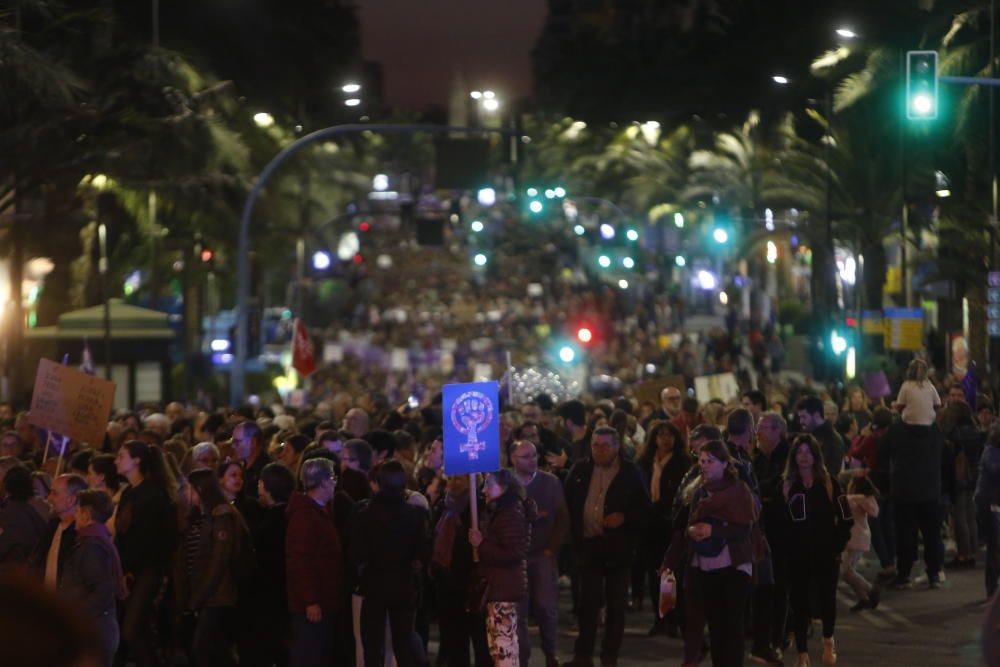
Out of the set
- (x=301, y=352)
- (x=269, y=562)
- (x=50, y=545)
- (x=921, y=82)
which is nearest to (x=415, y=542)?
(x=269, y=562)

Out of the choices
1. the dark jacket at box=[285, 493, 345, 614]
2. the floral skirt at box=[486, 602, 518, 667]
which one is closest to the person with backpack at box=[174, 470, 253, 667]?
the dark jacket at box=[285, 493, 345, 614]

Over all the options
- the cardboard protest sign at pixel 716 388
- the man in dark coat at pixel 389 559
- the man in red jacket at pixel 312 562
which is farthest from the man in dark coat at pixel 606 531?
the cardboard protest sign at pixel 716 388

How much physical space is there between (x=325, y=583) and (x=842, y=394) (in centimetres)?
2186

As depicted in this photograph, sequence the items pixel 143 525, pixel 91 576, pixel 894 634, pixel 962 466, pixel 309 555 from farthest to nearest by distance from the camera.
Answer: pixel 962 466
pixel 894 634
pixel 143 525
pixel 309 555
pixel 91 576

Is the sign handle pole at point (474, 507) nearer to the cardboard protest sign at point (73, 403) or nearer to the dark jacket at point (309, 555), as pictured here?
the dark jacket at point (309, 555)

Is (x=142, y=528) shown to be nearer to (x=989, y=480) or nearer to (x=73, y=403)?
(x=73, y=403)

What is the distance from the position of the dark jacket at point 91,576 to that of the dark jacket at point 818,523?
4690mm

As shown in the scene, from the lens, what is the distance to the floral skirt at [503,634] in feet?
35.9

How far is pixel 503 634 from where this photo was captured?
10969 millimetres

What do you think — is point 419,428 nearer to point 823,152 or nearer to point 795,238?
point 823,152

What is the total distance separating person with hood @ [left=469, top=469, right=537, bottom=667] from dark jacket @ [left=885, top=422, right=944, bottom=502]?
19.2 ft

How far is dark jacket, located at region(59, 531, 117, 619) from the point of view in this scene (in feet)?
31.4

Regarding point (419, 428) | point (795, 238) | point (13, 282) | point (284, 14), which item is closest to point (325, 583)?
point (419, 428)

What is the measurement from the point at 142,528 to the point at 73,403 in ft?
12.5
